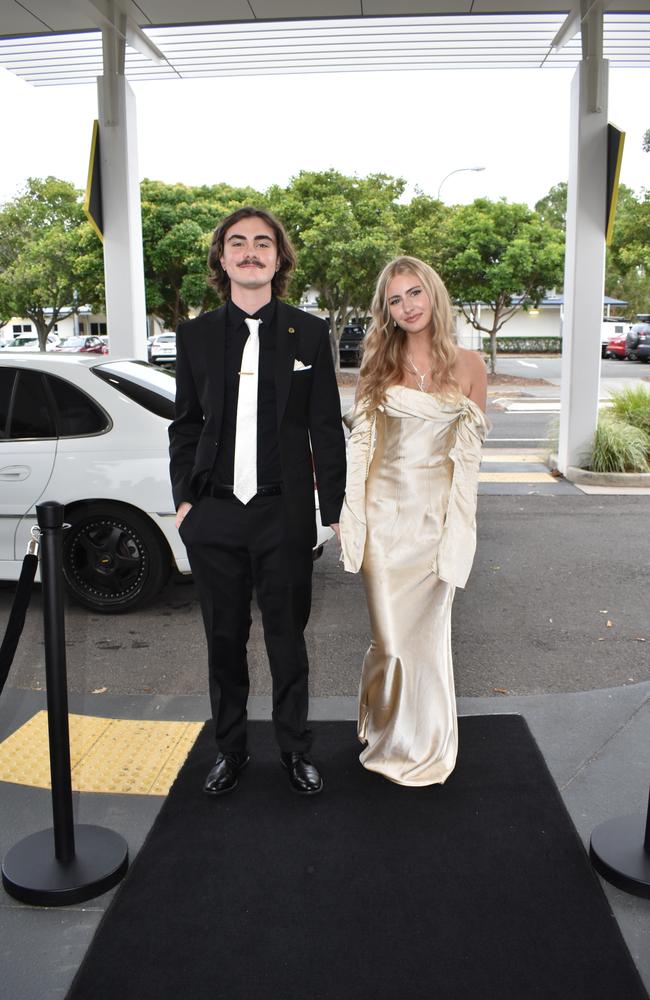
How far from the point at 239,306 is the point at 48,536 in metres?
1.13

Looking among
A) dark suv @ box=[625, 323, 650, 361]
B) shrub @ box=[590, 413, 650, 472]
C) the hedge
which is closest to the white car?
shrub @ box=[590, 413, 650, 472]

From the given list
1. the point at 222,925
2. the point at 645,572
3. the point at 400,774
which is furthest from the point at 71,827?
the point at 645,572

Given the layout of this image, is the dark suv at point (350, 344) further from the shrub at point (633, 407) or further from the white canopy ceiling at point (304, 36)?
the white canopy ceiling at point (304, 36)

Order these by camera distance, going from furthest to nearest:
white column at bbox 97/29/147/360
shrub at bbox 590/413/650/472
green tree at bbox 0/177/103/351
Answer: green tree at bbox 0/177/103/351 → shrub at bbox 590/413/650/472 → white column at bbox 97/29/147/360

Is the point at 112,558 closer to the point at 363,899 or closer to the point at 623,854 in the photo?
the point at 363,899

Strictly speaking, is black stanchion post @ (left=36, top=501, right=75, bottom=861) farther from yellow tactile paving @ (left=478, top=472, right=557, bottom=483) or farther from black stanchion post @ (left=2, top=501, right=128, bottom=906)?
yellow tactile paving @ (left=478, top=472, right=557, bottom=483)

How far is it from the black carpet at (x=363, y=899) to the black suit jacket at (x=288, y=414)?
1102 millimetres

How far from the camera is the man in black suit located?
10.9 ft

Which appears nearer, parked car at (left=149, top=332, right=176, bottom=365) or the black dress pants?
the black dress pants

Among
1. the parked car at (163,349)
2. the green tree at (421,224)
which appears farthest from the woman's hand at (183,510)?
the parked car at (163,349)

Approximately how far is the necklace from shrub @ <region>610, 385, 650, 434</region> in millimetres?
8389

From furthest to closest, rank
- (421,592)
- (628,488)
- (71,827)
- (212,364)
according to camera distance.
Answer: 1. (628,488)
2. (421,592)
3. (212,364)
4. (71,827)

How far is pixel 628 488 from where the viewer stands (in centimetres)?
1005

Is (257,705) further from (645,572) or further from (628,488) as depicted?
(628,488)
